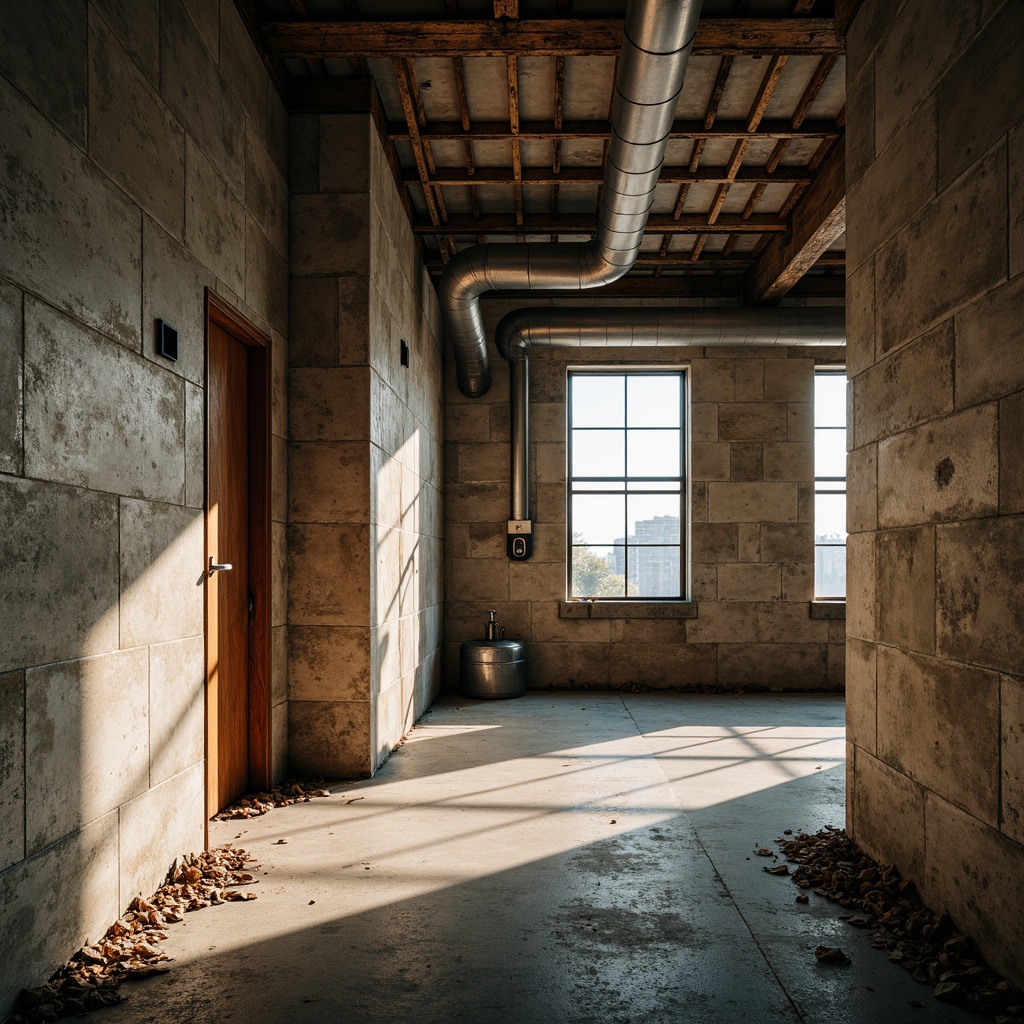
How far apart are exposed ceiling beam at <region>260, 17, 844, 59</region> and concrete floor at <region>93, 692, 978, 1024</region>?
3.84 meters

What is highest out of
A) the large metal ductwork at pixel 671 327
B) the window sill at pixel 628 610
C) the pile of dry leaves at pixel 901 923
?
the large metal ductwork at pixel 671 327

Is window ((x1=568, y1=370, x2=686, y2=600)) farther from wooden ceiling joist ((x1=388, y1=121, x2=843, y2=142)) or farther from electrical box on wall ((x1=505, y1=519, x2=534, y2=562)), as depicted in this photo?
wooden ceiling joist ((x1=388, y1=121, x2=843, y2=142))

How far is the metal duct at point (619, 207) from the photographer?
11.0 ft

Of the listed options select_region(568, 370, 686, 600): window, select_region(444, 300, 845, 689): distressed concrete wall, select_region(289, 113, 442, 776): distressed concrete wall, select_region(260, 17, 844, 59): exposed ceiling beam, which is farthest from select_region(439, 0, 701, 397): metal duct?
select_region(289, 113, 442, 776): distressed concrete wall

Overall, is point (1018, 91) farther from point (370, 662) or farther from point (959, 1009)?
point (370, 662)

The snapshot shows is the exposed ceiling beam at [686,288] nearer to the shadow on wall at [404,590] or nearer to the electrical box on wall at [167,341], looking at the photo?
the shadow on wall at [404,590]

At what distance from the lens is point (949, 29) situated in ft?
8.90

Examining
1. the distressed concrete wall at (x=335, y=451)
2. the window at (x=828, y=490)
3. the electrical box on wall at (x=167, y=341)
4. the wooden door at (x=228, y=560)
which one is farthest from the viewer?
the window at (x=828, y=490)

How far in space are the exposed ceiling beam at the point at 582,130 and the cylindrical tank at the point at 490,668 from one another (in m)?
4.20

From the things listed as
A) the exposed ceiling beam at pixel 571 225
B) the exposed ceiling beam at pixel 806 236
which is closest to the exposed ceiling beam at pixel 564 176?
the exposed ceiling beam at pixel 806 236

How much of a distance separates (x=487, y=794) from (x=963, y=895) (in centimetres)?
233

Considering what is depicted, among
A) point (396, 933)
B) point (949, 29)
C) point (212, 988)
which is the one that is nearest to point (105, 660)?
point (212, 988)

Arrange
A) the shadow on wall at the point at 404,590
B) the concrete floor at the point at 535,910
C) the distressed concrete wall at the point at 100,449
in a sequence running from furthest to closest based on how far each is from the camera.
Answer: the shadow on wall at the point at 404,590, the concrete floor at the point at 535,910, the distressed concrete wall at the point at 100,449

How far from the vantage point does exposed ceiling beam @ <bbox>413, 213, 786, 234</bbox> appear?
6559 millimetres
